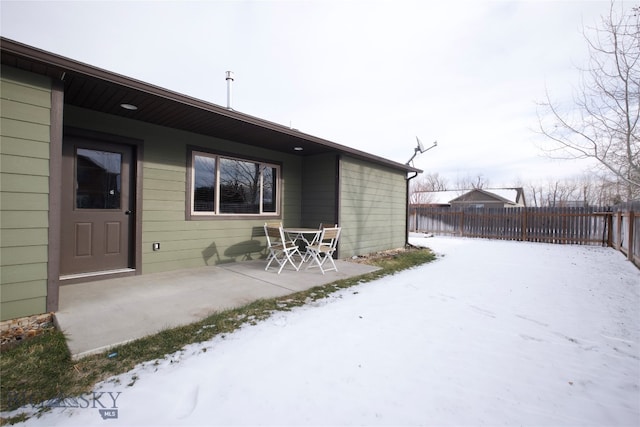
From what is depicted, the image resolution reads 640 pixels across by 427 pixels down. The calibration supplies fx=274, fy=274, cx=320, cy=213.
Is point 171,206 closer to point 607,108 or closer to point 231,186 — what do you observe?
point 231,186

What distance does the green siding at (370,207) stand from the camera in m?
6.34

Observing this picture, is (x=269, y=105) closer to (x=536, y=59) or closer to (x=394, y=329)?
(x=536, y=59)

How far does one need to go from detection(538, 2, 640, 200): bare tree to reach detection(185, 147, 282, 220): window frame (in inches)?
192

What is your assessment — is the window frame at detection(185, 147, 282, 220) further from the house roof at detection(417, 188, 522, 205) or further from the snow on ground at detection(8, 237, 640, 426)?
the house roof at detection(417, 188, 522, 205)

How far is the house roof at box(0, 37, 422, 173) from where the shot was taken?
249 cm

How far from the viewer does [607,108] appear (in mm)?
3717

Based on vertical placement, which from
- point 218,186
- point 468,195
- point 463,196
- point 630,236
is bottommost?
point 630,236

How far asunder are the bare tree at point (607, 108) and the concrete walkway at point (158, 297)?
3618 mm

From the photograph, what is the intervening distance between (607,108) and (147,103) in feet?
20.2

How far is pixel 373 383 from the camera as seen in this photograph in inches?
70.8

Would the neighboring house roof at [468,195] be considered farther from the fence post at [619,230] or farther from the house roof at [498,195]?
the fence post at [619,230]

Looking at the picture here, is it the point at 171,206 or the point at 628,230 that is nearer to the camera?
the point at 171,206

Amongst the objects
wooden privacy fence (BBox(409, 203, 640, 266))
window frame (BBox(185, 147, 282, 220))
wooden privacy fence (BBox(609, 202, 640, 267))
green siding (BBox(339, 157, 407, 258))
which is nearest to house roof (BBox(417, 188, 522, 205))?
wooden privacy fence (BBox(409, 203, 640, 266))

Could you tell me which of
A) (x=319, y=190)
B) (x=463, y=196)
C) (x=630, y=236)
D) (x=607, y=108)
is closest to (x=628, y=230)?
(x=630, y=236)
